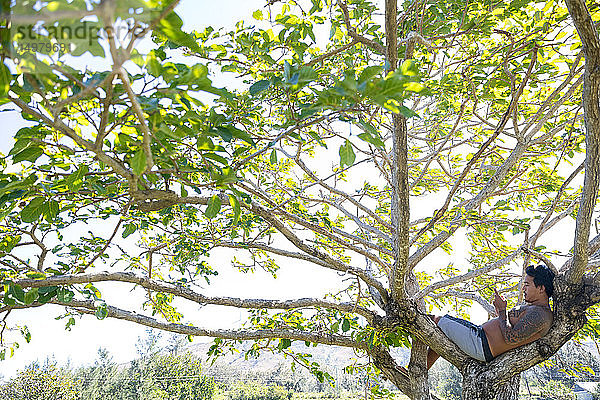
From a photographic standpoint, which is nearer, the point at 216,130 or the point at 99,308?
the point at 216,130

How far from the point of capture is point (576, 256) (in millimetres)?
2209

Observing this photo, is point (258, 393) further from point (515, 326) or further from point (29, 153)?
point (29, 153)

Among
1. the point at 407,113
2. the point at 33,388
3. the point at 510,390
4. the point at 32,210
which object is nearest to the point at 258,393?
the point at 33,388

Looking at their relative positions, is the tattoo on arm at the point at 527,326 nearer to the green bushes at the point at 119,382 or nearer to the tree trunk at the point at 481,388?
the tree trunk at the point at 481,388

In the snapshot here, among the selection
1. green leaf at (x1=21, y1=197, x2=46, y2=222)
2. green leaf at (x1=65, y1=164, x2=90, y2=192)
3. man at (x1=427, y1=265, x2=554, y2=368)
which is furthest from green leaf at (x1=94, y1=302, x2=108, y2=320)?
man at (x1=427, y1=265, x2=554, y2=368)

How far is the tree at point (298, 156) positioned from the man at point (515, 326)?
0.22 ft

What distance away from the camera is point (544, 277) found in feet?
8.49

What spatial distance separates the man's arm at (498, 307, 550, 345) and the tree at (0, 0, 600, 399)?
75mm

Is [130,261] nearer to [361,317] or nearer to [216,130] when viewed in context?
[361,317]

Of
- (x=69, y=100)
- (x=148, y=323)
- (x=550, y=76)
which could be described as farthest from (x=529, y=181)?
(x=69, y=100)

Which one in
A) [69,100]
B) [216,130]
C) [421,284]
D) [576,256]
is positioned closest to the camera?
[69,100]

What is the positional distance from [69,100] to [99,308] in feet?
5.75

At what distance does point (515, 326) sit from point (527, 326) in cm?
7

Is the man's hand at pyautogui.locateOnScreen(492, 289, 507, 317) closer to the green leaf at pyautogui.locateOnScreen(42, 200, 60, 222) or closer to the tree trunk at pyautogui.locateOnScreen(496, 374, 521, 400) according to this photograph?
the tree trunk at pyautogui.locateOnScreen(496, 374, 521, 400)
